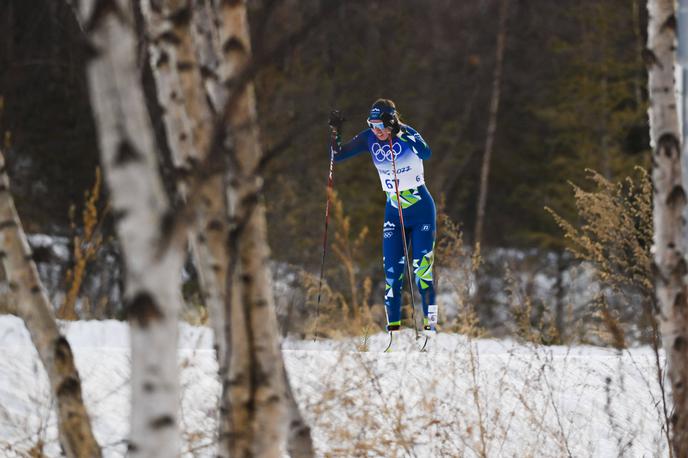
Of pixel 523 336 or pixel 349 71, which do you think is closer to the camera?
pixel 523 336

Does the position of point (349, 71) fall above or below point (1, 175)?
above

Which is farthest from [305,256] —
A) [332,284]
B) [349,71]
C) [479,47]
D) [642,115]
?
[479,47]

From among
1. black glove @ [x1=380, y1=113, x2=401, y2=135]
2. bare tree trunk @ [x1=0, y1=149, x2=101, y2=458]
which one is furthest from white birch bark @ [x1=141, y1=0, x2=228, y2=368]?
black glove @ [x1=380, y1=113, x2=401, y2=135]

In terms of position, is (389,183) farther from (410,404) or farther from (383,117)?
Result: (410,404)

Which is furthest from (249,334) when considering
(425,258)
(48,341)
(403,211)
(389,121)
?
(403,211)

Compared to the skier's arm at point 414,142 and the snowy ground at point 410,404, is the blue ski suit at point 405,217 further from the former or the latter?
the snowy ground at point 410,404

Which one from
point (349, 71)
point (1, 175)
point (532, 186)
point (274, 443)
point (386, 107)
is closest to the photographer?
point (274, 443)

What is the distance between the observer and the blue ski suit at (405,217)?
7750mm

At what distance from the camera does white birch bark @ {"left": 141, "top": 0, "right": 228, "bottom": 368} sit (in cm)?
278

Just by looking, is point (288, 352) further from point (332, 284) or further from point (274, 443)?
point (332, 284)

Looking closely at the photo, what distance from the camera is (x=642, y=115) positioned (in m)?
21.3

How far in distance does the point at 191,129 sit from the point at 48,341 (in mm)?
774

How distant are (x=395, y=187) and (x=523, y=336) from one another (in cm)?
175

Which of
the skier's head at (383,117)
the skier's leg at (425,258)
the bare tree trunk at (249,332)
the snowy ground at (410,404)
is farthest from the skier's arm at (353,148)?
the bare tree trunk at (249,332)
